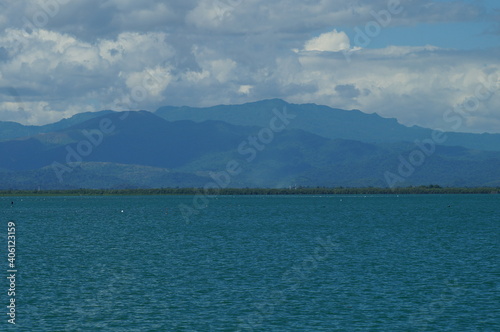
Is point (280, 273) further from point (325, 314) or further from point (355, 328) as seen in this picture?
point (355, 328)

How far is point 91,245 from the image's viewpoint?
88.3 meters

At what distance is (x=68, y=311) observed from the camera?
1825 inches

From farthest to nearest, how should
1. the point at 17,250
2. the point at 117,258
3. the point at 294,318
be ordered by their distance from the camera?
the point at 17,250 → the point at 117,258 → the point at 294,318

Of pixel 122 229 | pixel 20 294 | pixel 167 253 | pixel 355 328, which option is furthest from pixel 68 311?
pixel 122 229

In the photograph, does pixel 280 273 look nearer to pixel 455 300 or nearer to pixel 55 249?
pixel 455 300

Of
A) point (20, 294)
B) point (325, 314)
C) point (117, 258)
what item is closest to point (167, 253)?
point (117, 258)

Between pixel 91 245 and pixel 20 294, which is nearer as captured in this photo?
pixel 20 294

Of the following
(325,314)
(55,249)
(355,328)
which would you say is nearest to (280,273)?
(325,314)

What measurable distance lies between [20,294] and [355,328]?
2467 cm

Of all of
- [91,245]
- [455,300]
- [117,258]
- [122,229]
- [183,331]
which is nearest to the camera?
[183,331]

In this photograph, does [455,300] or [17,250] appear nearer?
[455,300]

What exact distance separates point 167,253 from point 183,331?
123 ft

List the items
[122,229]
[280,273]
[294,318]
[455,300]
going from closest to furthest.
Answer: [294,318]
[455,300]
[280,273]
[122,229]

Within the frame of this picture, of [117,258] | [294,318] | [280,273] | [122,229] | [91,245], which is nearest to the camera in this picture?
[294,318]
